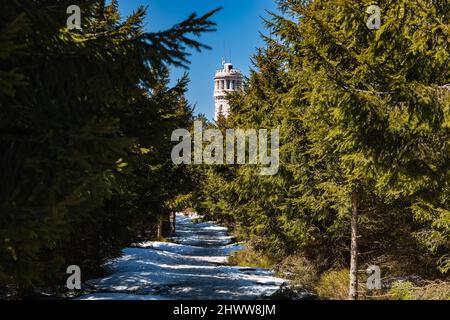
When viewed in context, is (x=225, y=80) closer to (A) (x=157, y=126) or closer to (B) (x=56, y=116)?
(A) (x=157, y=126)

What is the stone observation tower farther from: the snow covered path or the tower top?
the snow covered path

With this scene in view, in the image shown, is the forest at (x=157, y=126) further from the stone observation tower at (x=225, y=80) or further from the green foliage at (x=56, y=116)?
the stone observation tower at (x=225, y=80)

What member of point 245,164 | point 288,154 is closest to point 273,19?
point 288,154

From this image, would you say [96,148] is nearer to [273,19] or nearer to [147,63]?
[147,63]

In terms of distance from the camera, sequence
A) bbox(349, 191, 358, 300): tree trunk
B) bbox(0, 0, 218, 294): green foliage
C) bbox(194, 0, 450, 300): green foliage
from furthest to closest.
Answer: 1. bbox(349, 191, 358, 300): tree trunk
2. bbox(194, 0, 450, 300): green foliage
3. bbox(0, 0, 218, 294): green foliage

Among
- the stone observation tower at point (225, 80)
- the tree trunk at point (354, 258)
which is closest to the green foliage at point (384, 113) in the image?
the tree trunk at point (354, 258)

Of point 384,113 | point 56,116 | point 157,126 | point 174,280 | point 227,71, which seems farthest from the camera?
point 227,71

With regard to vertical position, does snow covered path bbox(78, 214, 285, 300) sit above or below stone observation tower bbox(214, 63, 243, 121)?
below

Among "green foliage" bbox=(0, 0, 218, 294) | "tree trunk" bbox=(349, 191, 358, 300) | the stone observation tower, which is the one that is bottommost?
"tree trunk" bbox=(349, 191, 358, 300)

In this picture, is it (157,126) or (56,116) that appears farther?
(157,126)

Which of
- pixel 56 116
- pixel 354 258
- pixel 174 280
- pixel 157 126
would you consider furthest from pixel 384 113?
pixel 174 280

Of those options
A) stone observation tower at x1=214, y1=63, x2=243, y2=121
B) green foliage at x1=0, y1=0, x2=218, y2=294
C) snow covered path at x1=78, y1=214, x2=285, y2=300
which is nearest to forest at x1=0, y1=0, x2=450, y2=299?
green foliage at x1=0, y1=0, x2=218, y2=294

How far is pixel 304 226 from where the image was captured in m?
12.1

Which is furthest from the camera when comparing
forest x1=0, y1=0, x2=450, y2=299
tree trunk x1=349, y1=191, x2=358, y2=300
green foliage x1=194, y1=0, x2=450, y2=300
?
tree trunk x1=349, y1=191, x2=358, y2=300
